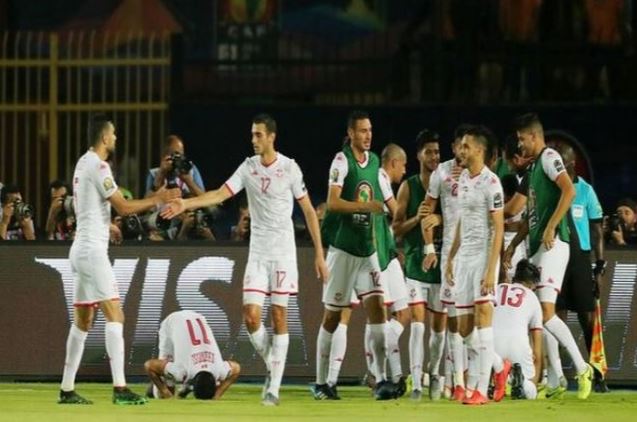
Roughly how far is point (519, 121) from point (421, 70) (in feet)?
25.8

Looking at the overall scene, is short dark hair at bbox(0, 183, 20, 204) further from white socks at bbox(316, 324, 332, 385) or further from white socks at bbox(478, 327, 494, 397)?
white socks at bbox(478, 327, 494, 397)

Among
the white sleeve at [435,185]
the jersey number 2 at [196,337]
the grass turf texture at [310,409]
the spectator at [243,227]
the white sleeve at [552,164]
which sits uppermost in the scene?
the white sleeve at [552,164]

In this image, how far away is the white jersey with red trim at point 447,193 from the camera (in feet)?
66.3

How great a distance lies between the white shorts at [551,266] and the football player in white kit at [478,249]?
3.81 ft

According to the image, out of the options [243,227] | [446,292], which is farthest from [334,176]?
[243,227]

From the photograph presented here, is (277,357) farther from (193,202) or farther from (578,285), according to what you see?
(578,285)

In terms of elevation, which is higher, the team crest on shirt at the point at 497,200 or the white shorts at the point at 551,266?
the team crest on shirt at the point at 497,200

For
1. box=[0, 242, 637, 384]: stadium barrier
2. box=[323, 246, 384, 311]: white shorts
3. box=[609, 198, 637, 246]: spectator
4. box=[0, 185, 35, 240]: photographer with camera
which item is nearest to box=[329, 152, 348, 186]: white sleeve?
box=[323, 246, 384, 311]: white shorts

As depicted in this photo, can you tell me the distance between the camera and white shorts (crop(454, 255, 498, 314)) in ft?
63.9

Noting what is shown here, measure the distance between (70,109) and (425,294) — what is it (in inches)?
315

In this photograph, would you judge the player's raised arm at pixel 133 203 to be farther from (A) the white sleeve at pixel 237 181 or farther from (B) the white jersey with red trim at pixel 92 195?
(A) the white sleeve at pixel 237 181

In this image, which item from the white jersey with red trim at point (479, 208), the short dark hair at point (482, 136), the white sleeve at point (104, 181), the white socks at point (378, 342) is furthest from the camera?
the white socks at point (378, 342)

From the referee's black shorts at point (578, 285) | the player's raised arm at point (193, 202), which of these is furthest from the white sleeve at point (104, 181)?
the referee's black shorts at point (578, 285)

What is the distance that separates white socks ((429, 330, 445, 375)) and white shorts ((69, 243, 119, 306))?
113 inches
